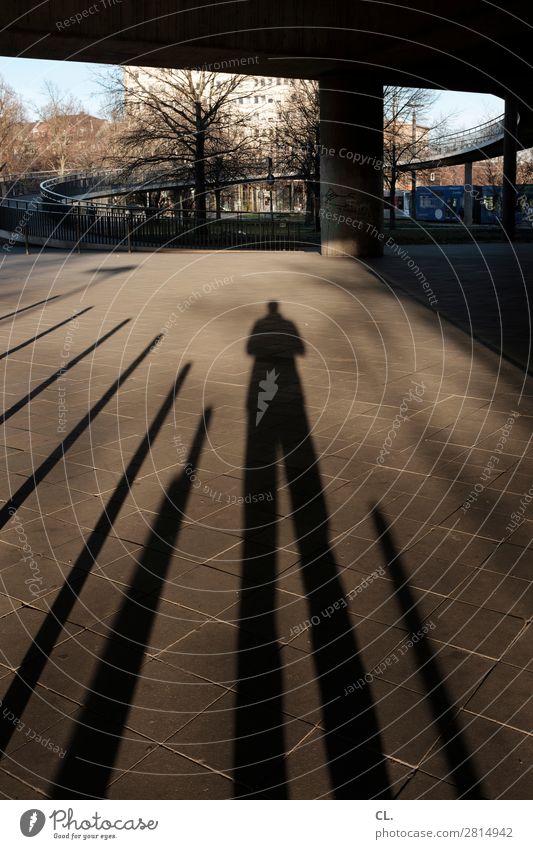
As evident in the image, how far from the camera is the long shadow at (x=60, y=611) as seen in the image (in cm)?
412

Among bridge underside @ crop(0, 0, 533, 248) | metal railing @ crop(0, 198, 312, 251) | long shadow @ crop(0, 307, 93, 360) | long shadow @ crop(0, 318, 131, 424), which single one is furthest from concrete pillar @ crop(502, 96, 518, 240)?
long shadow @ crop(0, 318, 131, 424)

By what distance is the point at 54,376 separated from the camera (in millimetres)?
11211

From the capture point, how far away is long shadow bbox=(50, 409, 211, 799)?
3592 millimetres

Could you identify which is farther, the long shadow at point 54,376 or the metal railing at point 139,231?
the metal railing at point 139,231

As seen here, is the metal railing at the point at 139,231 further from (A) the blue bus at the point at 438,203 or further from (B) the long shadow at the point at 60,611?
(A) the blue bus at the point at 438,203

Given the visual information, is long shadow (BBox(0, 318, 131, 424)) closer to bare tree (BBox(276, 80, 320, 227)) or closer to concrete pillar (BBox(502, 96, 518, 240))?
concrete pillar (BBox(502, 96, 518, 240))

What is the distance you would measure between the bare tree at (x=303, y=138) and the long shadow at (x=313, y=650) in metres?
39.9

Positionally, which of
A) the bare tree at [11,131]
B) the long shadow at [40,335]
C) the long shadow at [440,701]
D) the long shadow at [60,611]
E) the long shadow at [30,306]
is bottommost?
the long shadow at [440,701]

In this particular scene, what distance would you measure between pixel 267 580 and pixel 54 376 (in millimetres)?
6573

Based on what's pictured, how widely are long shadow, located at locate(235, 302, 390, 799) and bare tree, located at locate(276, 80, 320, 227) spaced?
39.9m

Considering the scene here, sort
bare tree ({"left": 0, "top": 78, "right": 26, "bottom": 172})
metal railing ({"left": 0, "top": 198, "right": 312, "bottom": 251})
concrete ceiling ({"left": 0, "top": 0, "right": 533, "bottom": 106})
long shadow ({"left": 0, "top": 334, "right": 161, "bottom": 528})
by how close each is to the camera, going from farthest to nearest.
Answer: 1. bare tree ({"left": 0, "top": 78, "right": 26, "bottom": 172})
2. metal railing ({"left": 0, "top": 198, "right": 312, "bottom": 251})
3. concrete ceiling ({"left": 0, "top": 0, "right": 533, "bottom": 106})
4. long shadow ({"left": 0, "top": 334, "right": 161, "bottom": 528})

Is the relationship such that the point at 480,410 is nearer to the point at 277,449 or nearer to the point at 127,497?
the point at 277,449

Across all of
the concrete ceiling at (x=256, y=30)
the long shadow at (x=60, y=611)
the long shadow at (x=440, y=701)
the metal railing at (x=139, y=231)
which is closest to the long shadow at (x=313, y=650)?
the long shadow at (x=440, y=701)

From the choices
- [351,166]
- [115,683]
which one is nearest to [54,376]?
[115,683]
